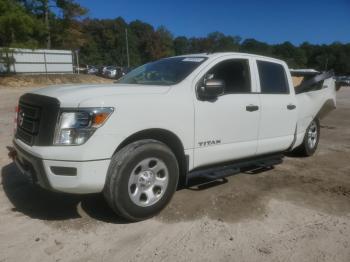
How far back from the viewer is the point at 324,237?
364cm

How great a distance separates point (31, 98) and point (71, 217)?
1.36 m

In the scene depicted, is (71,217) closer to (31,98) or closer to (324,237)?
(31,98)

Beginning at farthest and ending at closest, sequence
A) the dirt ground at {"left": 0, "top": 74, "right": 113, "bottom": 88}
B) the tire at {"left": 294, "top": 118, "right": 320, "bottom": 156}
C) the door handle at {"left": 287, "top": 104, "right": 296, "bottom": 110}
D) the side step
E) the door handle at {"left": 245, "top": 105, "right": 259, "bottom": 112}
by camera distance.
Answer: the dirt ground at {"left": 0, "top": 74, "right": 113, "bottom": 88}
the tire at {"left": 294, "top": 118, "right": 320, "bottom": 156}
the door handle at {"left": 287, "top": 104, "right": 296, "bottom": 110}
the door handle at {"left": 245, "top": 105, "right": 259, "bottom": 112}
the side step

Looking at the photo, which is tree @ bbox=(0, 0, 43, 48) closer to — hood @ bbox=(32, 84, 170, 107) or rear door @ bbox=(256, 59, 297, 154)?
rear door @ bbox=(256, 59, 297, 154)

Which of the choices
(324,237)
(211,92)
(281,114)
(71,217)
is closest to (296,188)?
(281,114)

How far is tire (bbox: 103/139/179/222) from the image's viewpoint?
3633 millimetres

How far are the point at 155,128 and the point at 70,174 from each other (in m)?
0.98

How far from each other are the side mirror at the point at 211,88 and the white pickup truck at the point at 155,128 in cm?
1

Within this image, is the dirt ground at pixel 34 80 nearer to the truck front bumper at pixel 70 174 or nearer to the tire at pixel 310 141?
the tire at pixel 310 141

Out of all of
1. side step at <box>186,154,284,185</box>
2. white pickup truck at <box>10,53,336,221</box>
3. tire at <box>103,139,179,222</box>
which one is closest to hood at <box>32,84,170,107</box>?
white pickup truck at <box>10,53,336,221</box>

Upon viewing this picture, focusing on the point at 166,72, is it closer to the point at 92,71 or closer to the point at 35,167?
the point at 35,167

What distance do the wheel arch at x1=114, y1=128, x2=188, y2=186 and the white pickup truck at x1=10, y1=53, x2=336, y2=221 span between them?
12 mm

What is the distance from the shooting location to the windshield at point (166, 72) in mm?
4473

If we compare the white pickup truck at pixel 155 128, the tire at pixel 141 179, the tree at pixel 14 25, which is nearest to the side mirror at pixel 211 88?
the white pickup truck at pixel 155 128
